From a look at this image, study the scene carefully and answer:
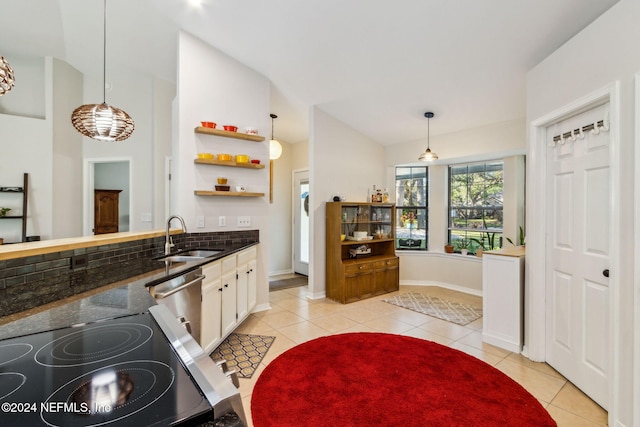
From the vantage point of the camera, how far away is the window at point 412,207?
550 centimetres

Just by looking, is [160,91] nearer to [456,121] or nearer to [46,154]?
[46,154]

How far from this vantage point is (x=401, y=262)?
17.9 feet

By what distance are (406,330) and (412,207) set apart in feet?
8.87

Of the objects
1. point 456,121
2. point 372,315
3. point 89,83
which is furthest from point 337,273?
point 89,83

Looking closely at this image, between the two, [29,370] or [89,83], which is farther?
[89,83]

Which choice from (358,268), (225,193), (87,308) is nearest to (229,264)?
(225,193)

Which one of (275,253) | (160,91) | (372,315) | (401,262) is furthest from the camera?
(275,253)

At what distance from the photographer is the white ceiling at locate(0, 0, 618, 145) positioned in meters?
2.53

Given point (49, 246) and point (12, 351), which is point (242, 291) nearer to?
point (49, 246)

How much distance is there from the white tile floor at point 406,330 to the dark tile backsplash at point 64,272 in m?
1.23

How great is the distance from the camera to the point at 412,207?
18.2 feet

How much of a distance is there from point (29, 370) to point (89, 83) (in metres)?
5.61

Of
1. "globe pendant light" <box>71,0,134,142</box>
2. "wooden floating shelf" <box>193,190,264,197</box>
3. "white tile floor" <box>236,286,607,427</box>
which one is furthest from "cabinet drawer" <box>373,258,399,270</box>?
"globe pendant light" <box>71,0,134,142</box>

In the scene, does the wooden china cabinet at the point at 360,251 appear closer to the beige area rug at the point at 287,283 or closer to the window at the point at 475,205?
the beige area rug at the point at 287,283
